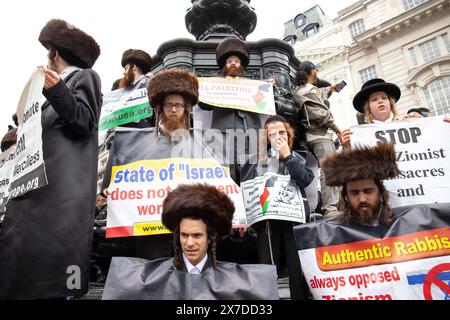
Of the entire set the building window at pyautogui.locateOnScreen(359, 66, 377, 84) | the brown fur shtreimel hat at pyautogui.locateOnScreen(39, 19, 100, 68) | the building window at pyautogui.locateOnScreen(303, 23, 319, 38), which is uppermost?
the building window at pyautogui.locateOnScreen(303, 23, 319, 38)

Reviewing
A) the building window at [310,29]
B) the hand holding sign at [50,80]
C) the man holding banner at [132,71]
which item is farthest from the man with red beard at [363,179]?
the building window at [310,29]

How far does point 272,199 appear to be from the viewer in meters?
3.21

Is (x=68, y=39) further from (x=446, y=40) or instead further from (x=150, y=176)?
(x=446, y=40)

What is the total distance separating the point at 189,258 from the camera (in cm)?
245

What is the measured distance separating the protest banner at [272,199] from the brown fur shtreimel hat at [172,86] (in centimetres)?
109

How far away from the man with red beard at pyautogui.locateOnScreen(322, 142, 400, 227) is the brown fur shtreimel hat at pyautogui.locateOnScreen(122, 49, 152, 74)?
10.9ft

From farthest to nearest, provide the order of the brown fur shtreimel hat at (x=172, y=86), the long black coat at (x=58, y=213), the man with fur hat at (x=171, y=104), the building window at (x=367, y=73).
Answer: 1. the building window at (x=367, y=73)
2. the brown fur shtreimel hat at (x=172, y=86)
3. the man with fur hat at (x=171, y=104)
4. the long black coat at (x=58, y=213)

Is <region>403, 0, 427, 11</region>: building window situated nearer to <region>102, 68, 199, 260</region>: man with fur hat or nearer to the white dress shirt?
<region>102, 68, 199, 260</region>: man with fur hat

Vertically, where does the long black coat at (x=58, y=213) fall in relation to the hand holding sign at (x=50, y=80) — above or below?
below

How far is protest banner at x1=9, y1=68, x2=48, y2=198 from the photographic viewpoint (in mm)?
2338

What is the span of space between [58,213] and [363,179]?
2.19 metres

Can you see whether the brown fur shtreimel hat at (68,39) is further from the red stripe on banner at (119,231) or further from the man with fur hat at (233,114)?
the man with fur hat at (233,114)

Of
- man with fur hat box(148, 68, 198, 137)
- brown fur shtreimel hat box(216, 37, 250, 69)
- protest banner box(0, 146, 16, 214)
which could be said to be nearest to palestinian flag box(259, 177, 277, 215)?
man with fur hat box(148, 68, 198, 137)

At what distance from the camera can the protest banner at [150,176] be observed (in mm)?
3127
